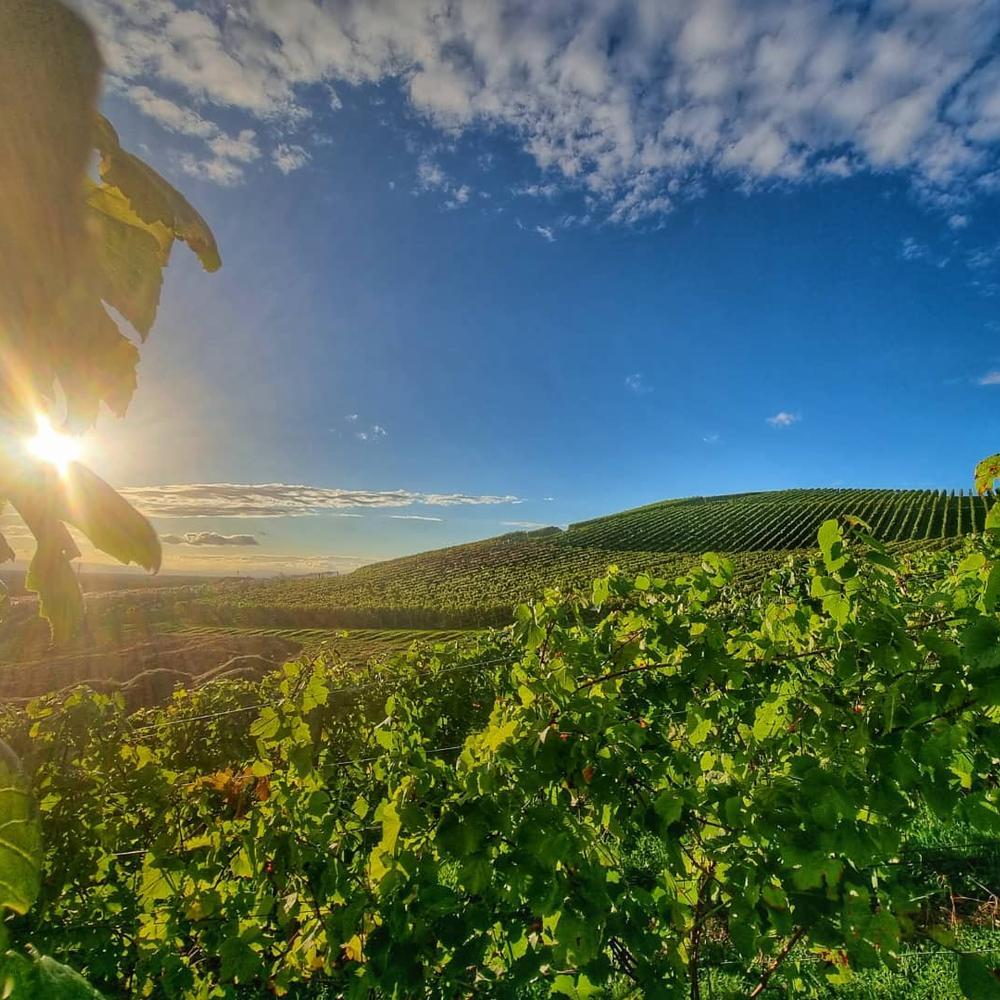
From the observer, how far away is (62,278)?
0.65 m

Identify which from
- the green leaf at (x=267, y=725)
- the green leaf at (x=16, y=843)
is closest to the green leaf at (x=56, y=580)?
the green leaf at (x=16, y=843)

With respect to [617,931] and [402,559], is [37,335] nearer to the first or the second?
[617,931]

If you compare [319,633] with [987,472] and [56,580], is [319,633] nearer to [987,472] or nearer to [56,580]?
[987,472]

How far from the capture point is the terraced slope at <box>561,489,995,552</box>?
210ft

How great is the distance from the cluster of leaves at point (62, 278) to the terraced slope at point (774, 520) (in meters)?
68.2

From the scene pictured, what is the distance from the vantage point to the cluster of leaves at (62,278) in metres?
0.60

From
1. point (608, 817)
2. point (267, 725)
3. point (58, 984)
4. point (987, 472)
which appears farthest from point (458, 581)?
point (58, 984)

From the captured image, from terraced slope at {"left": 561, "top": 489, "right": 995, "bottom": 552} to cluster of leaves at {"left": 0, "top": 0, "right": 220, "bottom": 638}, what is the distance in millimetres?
68179

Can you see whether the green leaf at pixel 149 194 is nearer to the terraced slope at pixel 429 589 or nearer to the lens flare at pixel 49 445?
the lens flare at pixel 49 445

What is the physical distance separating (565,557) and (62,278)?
72.1m

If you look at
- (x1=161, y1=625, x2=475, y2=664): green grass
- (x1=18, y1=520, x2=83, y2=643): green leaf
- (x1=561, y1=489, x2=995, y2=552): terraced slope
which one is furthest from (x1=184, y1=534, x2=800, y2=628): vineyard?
(x1=18, y1=520, x2=83, y2=643): green leaf

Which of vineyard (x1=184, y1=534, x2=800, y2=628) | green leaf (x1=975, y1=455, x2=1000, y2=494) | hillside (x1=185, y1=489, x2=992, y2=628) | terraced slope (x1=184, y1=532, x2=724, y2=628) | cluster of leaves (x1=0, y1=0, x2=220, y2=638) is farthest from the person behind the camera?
hillside (x1=185, y1=489, x2=992, y2=628)

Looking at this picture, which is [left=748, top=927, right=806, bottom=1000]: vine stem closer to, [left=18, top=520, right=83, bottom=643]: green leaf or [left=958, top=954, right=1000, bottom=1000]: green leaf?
[left=958, top=954, right=1000, bottom=1000]: green leaf

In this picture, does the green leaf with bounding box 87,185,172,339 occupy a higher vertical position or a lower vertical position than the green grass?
higher
